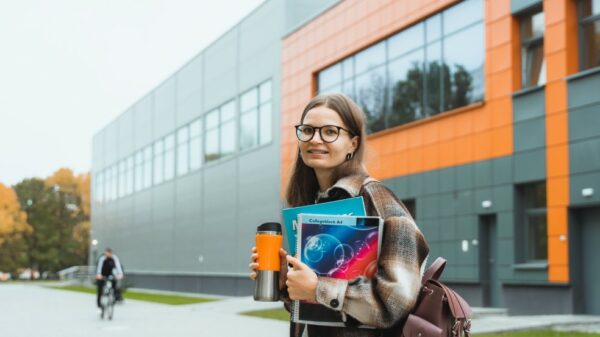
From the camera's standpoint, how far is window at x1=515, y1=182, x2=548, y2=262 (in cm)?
1938

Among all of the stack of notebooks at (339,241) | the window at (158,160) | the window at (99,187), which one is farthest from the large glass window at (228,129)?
the stack of notebooks at (339,241)

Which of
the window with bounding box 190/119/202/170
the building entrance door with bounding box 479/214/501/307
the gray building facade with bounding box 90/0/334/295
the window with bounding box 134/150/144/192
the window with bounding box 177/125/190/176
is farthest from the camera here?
the window with bounding box 134/150/144/192

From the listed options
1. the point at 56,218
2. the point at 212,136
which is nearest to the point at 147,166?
the point at 212,136

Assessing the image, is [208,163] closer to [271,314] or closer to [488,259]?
[271,314]

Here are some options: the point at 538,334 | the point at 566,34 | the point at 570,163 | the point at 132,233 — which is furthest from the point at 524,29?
the point at 132,233

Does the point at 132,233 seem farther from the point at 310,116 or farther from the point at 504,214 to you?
the point at 310,116

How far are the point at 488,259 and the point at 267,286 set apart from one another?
63.7 ft

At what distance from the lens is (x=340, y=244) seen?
261 cm

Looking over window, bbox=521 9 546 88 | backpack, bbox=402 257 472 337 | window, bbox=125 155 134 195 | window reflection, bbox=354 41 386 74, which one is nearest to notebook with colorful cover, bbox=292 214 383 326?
backpack, bbox=402 257 472 337

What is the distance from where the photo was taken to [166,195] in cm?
5006

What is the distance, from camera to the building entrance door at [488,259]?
2122 centimetres

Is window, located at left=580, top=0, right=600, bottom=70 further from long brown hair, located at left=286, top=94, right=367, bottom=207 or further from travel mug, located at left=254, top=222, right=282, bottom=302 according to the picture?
travel mug, located at left=254, top=222, right=282, bottom=302

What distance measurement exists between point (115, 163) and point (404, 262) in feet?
210

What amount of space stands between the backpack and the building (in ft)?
52.2
